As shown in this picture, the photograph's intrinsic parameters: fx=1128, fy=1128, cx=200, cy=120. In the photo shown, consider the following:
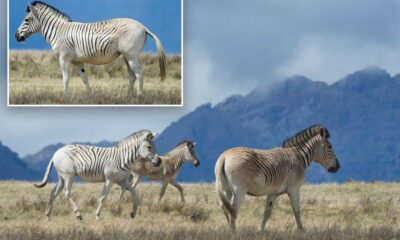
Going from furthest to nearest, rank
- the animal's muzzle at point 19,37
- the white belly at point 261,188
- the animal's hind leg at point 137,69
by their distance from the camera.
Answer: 1. the animal's muzzle at point 19,37
2. the animal's hind leg at point 137,69
3. the white belly at point 261,188

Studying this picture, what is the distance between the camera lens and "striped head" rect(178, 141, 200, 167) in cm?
1773

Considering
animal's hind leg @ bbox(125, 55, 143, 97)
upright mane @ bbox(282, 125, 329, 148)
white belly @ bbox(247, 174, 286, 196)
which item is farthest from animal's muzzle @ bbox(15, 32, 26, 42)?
white belly @ bbox(247, 174, 286, 196)

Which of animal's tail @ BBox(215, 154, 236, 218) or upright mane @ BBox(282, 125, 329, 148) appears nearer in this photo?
animal's tail @ BBox(215, 154, 236, 218)

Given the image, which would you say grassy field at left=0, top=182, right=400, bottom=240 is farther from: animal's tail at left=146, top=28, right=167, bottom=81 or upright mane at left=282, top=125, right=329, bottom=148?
animal's tail at left=146, top=28, right=167, bottom=81

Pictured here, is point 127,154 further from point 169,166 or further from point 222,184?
point 222,184

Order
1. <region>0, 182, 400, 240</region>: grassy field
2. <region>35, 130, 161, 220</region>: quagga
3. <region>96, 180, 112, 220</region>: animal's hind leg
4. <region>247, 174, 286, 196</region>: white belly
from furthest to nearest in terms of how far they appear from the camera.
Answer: <region>35, 130, 161, 220</region>: quagga → <region>96, 180, 112, 220</region>: animal's hind leg → <region>247, 174, 286, 196</region>: white belly → <region>0, 182, 400, 240</region>: grassy field

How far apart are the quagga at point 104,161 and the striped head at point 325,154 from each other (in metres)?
2.44

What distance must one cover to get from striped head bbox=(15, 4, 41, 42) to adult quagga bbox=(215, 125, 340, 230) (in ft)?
17.5

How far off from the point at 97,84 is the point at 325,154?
461 cm

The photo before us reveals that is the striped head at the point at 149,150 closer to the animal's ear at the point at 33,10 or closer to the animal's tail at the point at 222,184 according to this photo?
the animal's tail at the point at 222,184

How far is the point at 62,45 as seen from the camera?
678 inches

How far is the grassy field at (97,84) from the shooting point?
1695cm

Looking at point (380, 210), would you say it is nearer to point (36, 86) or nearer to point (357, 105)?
point (36, 86)

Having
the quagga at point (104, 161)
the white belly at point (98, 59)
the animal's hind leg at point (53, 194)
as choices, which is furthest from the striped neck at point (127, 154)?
the white belly at point (98, 59)
